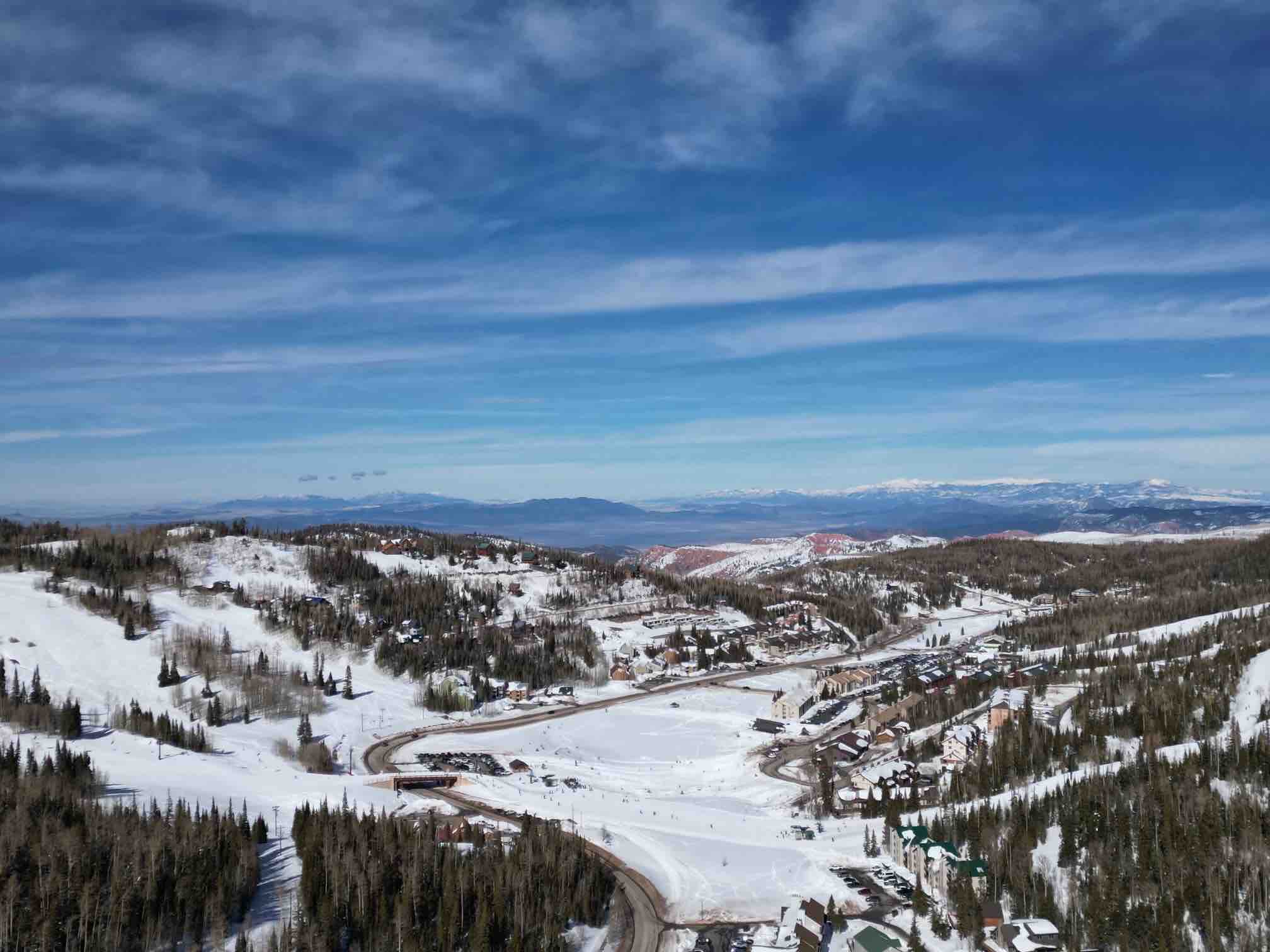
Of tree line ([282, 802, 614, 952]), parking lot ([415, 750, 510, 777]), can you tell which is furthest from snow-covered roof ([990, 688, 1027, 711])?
tree line ([282, 802, 614, 952])

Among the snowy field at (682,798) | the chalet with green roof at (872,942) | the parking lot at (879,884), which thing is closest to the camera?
the chalet with green roof at (872,942)

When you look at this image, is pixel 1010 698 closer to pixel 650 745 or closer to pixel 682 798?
pixel 650 745

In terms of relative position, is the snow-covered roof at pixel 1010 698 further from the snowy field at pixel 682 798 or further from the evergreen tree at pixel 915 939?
the evergreen tree at pixel 915 939

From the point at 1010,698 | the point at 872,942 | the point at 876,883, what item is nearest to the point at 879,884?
the point at 876,883

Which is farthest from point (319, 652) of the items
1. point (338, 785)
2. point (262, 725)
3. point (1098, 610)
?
point (1098, 610)

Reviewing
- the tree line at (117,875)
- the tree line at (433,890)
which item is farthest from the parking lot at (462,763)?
the tree line at (117,875)

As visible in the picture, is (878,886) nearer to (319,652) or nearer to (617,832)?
(617,832)

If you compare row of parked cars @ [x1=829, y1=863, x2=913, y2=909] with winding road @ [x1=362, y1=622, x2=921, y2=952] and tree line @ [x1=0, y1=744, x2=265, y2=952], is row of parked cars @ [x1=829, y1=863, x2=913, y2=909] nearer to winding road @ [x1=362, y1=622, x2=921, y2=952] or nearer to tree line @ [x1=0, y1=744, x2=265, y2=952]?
winding road @ [x1=362, y1=622, x2=921, y2=952]
